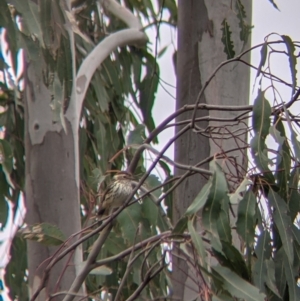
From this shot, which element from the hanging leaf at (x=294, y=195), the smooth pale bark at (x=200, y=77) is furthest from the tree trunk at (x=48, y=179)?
the hanging leaf at (x=294, y=195)

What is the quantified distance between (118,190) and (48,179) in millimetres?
765

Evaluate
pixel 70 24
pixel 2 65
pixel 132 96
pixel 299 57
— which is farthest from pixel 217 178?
pixel 132 96

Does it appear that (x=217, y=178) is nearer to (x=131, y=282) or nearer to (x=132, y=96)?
(x=131, y=282)

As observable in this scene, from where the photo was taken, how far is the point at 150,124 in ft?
8.69

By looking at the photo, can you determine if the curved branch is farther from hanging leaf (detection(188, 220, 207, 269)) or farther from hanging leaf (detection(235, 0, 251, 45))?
hanging leaf (detection(188, 220, 207, 269))

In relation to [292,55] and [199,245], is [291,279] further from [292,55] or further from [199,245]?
[292,55]

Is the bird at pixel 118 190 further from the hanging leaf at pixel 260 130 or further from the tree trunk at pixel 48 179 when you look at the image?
the tree trunk at pixel 48 179

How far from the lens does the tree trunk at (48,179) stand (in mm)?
1937

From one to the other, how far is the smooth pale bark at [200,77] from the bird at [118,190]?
0.75 ft

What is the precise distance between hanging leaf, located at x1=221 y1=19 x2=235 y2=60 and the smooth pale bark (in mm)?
84

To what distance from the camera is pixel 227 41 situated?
57.3 inches

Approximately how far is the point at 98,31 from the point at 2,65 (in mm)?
1133

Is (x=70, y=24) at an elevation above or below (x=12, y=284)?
above

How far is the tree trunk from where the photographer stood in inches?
76.2
